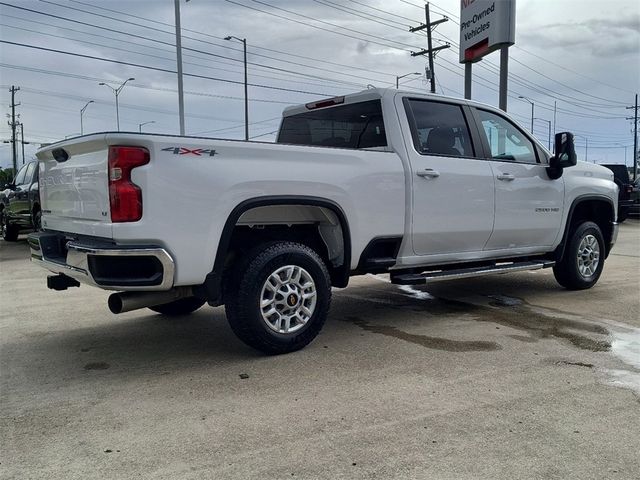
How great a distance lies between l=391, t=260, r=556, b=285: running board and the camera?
17.2ft

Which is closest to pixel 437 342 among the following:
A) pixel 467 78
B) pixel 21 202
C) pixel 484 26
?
pixel 21 202

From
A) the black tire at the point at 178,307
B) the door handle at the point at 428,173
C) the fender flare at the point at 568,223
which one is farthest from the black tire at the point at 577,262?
the black tire at the point at 178,307

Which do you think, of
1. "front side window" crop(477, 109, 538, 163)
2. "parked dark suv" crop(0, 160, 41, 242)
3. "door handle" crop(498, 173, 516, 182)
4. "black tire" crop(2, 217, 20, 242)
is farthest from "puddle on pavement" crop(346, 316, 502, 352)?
"black tire" crop(2, 217, 20, 242)

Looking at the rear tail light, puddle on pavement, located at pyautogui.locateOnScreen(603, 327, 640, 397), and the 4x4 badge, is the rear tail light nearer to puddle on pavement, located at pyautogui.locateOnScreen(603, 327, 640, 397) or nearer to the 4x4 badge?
the 4x4 badge

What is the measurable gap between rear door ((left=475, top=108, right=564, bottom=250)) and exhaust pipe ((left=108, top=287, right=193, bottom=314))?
3.34 m

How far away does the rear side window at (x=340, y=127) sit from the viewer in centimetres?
541

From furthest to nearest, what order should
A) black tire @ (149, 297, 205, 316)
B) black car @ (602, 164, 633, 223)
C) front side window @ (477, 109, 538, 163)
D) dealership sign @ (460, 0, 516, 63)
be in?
dealership sign @ (460, 0, 516, 63), black car @ (602, 164, 633, 223), front side window @ (477, 109, 538, 163), black tire @ (149, 297, 205, 316)

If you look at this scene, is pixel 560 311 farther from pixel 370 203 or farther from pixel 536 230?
pixel 370 203

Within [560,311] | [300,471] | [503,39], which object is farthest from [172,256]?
[503,39]

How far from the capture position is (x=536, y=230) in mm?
6469

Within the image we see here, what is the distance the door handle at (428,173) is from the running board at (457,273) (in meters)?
0.90

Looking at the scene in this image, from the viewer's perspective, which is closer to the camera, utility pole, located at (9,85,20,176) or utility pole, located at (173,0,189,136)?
utility pole, located at (173,0,189,136)

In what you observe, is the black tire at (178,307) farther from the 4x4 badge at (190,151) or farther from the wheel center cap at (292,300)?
the 4x4 badge at (190,151)

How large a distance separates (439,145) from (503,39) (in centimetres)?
1163
